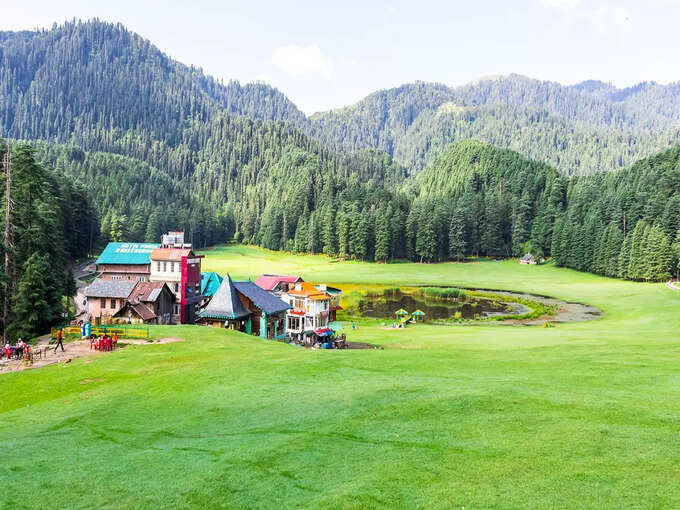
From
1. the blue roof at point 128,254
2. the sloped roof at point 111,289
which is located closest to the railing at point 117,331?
the sloped roof at point 111,289

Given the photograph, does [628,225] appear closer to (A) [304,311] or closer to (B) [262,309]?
(A) [304,311]

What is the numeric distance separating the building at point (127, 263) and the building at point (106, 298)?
21.2m

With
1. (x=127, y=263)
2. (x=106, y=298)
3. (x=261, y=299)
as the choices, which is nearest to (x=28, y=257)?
(x=106, y=298)

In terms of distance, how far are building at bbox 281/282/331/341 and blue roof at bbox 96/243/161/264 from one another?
31689 mm

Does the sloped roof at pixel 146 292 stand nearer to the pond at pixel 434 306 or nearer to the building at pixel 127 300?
the building at pixel 127 300

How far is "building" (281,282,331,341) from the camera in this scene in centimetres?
6000

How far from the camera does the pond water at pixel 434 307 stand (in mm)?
79000

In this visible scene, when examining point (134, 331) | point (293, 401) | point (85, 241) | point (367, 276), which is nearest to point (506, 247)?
point (367, 276)

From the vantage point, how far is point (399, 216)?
163250 mm

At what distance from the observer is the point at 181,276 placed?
211 ft

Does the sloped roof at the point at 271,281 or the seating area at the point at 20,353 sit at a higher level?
the sloped roof at the point at 271,281

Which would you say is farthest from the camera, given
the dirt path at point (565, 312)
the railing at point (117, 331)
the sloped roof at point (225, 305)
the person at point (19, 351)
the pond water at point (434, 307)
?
the pond water at point (434, 307)

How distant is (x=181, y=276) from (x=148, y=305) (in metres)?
6.56

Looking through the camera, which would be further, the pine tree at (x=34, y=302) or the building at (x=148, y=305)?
the building at (x=148, y=305)
